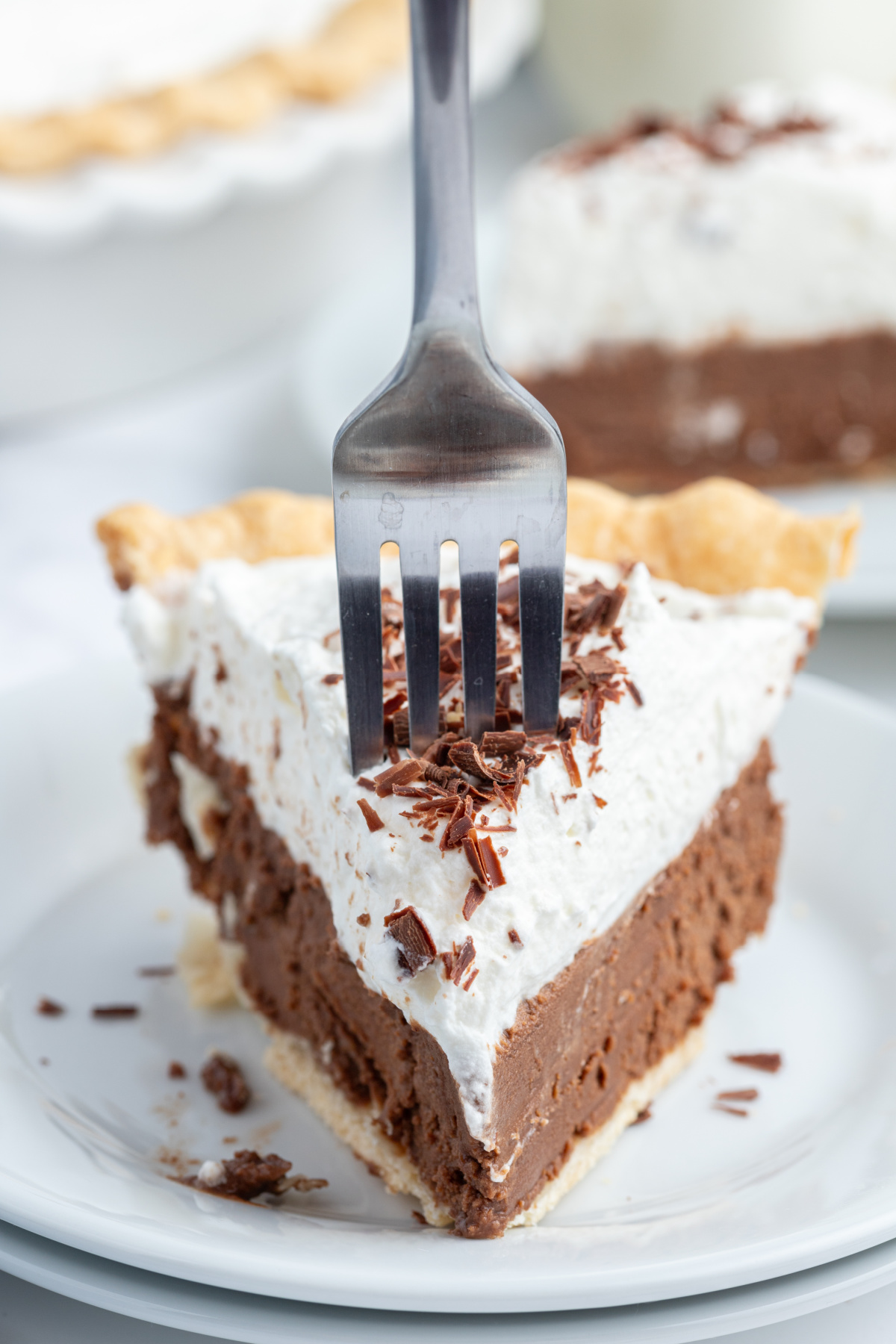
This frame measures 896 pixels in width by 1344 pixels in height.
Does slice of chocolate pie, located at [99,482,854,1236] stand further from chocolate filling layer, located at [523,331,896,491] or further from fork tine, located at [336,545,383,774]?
chocolate filling layer, located at [523,331,896,491]

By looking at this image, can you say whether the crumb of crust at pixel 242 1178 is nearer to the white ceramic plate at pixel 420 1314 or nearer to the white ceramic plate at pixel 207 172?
the white ceramic plate at pixel 420 1314

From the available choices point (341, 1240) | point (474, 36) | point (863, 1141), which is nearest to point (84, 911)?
point (341, 1240)

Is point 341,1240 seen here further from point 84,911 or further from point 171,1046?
point 84,911

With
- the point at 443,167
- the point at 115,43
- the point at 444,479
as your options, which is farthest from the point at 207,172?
the point at 444,479

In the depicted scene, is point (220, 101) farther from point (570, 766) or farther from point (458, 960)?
point (458, 960)

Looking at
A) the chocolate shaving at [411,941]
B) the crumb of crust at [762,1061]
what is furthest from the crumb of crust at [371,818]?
the crumb of crust at [762,1061]

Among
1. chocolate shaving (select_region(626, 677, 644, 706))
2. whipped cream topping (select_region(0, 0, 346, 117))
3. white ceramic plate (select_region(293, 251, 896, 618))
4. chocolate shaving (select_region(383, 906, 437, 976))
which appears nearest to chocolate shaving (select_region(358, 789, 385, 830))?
chocolate shaving (select_region(383, 906, 437, 976))
